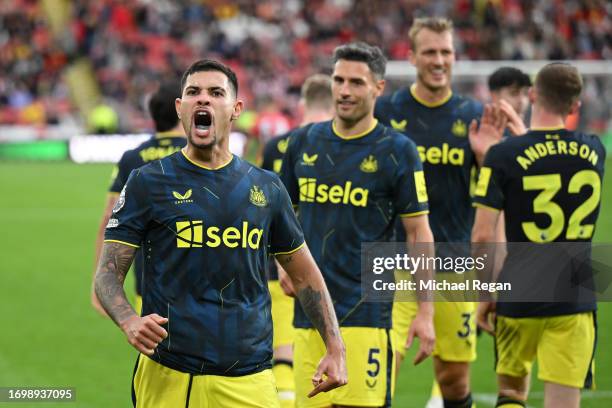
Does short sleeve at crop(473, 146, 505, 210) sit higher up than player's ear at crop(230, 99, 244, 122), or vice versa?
player's ear at crop(230, 99, 244, 122)

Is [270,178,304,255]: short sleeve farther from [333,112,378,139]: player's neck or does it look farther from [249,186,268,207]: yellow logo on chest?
[333,112,378,139]: player's neck

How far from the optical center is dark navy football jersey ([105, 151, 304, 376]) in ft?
15.4

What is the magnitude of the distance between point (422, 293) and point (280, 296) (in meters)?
2.70

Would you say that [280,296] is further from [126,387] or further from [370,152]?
[370,152]

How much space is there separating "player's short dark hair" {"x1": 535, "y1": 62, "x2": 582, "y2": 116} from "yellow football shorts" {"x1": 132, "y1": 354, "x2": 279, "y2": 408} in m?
2.71

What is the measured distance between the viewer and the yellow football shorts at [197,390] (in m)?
4.68

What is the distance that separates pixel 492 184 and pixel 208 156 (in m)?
2.24

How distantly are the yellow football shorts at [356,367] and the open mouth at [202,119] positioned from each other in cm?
186

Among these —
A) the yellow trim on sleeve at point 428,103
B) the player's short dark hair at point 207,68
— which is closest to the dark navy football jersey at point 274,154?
the yellow trim on sleeve at point 428,103

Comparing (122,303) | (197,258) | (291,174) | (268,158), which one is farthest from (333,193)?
(268,158)

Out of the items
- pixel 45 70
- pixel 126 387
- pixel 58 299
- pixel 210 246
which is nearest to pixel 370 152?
pixel 210 246

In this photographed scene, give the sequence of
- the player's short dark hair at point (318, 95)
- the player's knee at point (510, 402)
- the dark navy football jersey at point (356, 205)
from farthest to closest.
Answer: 1. the player's short dark hair at point (318, 95)
2. the player's knee at point (510, 402)
3. the dark navy football jersey at point (356, 205)

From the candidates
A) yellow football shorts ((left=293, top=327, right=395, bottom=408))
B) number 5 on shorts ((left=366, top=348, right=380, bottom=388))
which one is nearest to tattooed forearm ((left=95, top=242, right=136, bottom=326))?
yellow football shorts ((left=293, top=327, right=395, bottom=408))

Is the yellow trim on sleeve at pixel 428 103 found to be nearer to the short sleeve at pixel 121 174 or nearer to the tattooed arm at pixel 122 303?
the short sleeve at pixel 121 174
